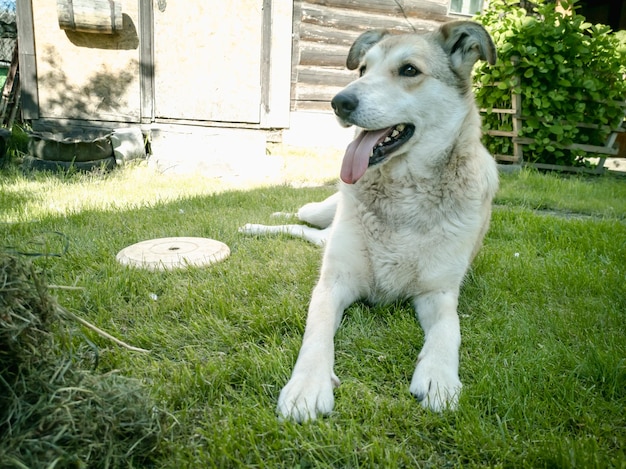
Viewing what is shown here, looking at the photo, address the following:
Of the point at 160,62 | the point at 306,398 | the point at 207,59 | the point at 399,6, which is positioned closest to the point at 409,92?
the point at 306,398

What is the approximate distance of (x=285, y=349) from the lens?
5.59ft

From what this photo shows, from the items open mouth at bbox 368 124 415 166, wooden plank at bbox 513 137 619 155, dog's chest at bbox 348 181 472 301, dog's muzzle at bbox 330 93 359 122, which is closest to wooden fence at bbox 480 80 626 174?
wooden plank at bbox 513 137 619 155

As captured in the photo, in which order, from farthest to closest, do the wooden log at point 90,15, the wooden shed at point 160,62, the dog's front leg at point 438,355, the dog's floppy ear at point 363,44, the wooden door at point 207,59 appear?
the wooden door at point 207,59 → the wooden shed at point 160,62 → the wooden log at point 90,15 → the dog's floppy ear at point 363,44 → the dog's front leg at point 438,355

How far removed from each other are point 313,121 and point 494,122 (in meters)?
2.88

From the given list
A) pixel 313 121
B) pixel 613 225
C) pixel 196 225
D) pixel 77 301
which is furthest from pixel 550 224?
pixel 313 121

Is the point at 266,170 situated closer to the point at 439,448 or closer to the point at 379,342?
the point at 379,342

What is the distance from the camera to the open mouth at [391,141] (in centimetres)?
222

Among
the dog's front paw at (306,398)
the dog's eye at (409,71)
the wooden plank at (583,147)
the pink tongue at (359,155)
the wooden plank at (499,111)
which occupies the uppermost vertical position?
the dog's eye at (409,71)

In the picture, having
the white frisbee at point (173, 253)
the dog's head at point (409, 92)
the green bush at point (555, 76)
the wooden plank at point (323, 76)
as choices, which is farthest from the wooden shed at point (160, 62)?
the dog's head at point (409, 92)

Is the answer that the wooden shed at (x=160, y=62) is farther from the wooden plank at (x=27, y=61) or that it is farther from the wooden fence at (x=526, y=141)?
the wooden fence at (x=526, y=141)

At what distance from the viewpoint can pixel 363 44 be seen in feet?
9.48

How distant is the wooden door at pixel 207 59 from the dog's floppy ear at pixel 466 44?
4.66 meters

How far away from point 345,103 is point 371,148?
256 millimetres

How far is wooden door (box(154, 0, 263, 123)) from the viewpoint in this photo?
6.21 meters
